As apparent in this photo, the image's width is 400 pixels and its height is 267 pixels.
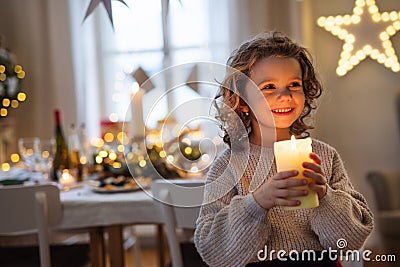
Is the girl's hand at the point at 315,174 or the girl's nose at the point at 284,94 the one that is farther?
the girl's nose at the point at 284,94

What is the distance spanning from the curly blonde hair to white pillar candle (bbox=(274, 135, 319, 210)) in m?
0.18

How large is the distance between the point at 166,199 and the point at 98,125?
1937 millimetres

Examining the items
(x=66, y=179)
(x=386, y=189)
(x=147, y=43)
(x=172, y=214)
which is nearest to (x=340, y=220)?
(x=172, y=214)

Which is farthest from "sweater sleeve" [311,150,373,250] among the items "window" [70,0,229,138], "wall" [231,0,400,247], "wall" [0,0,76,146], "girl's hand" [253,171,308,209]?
"wall" [0,0,76,146]

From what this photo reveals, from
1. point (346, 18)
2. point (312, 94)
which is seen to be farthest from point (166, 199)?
point (346, 18)

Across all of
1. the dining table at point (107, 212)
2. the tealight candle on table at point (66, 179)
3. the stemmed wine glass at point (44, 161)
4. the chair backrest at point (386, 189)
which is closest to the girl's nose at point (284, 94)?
the dining table at point (107, 212)

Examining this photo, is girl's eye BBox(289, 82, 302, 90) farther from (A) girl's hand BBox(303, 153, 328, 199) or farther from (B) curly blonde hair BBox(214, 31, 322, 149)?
(A) girl's hand BBox(303, 153, 328, 199)

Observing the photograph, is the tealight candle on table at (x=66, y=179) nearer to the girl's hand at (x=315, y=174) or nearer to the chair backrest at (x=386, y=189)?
the chair backrest at (x=386, y=189)

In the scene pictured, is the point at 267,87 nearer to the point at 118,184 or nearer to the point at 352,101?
the point at 118,184

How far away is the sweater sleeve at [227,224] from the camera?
2.95 feet

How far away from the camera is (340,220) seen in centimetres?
92

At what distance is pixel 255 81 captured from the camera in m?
0.97

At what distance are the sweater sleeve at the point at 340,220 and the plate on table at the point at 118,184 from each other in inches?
43.2

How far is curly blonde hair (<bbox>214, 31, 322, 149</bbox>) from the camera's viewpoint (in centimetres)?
98
